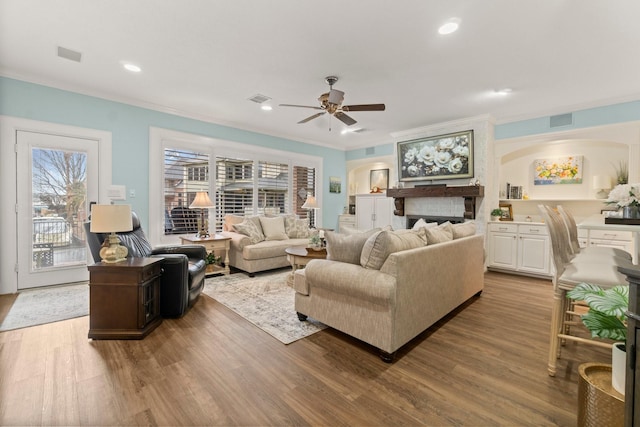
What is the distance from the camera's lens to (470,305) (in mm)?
3537

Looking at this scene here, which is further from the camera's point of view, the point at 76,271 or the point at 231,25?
the point at 76,271

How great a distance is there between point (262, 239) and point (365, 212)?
124 inches

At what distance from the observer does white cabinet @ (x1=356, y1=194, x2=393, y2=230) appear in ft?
22.6

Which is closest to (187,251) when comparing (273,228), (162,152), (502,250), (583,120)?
(273,228)

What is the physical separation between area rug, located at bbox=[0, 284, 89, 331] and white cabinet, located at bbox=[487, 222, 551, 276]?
6059 mm

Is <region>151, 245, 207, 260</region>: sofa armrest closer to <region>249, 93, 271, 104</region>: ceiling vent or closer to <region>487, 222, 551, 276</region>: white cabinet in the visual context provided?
<region>249, 93, 271, 104</region>: ceiling vent

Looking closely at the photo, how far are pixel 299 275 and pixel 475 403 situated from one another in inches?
65.5

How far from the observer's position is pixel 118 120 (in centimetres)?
446

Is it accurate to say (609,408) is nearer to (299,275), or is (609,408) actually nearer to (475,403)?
(475,403)

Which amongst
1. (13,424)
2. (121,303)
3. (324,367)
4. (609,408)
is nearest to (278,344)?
(324,367)

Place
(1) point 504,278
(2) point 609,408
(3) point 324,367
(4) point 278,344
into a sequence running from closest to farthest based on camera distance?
(2) point 609,408, (3) point 324,367, (4) point 278,344, (1) point 504,278

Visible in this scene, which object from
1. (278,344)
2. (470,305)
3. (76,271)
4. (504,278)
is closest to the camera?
(278,344)

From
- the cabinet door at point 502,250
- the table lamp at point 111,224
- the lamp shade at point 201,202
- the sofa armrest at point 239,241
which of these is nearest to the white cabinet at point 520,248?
the cabinet door at point 502,250

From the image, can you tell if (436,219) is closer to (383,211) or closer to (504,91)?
(383,211)
